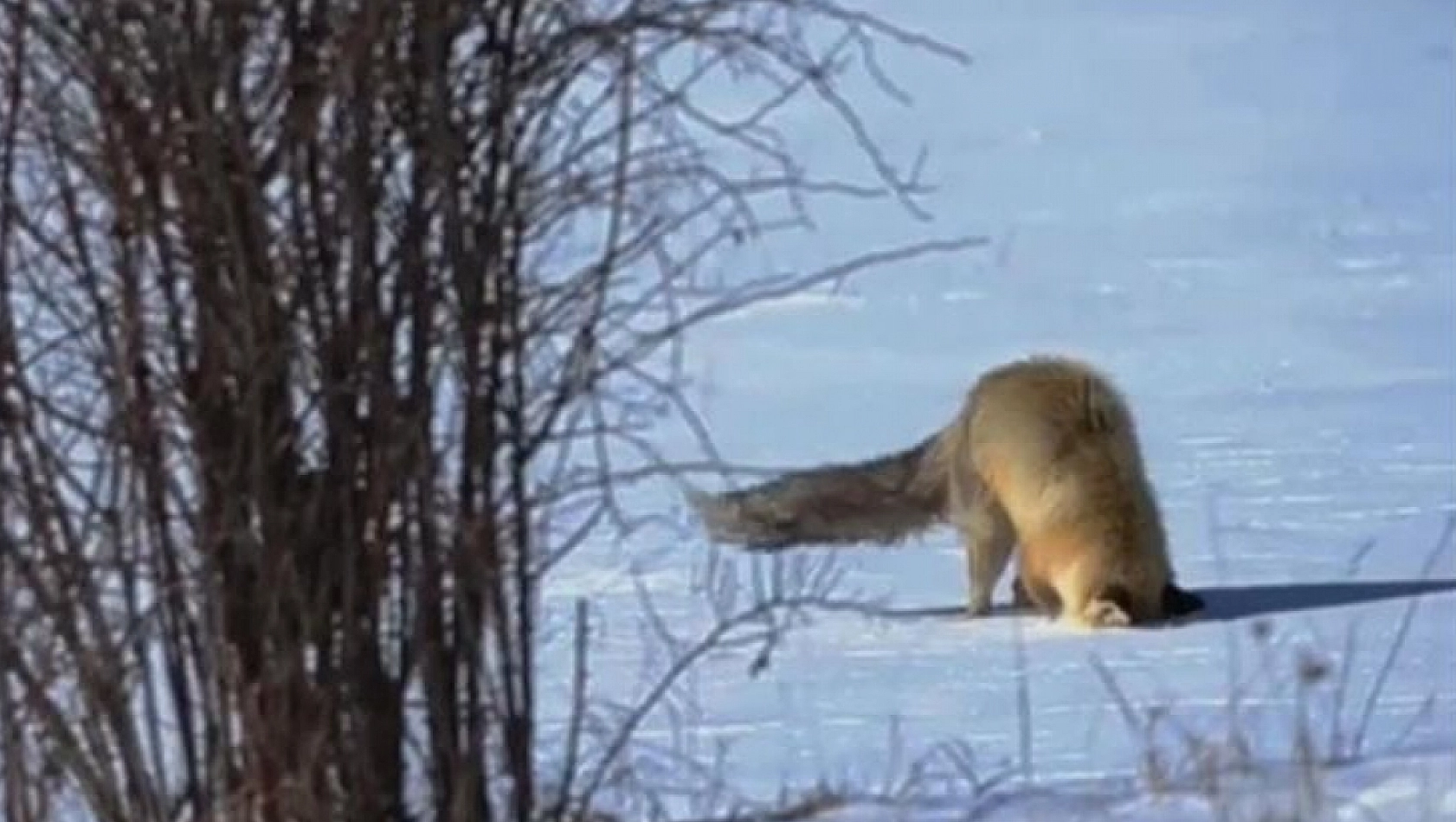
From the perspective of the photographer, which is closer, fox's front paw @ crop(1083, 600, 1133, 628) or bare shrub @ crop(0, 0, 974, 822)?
bare shrub @ crop(0, 0, 974, 822)

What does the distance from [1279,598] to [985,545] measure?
93cm


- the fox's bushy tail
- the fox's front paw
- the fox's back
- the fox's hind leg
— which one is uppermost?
the fox's back

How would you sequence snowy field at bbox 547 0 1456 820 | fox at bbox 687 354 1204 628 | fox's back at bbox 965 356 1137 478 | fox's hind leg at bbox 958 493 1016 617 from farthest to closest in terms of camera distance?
fox's back at bbox 965 356 1137 478
fox's hind leg at bbox 958 493 1016 617
fox at bbox 687 354 1204 628
snowy field at bbox 547 0 1456 820

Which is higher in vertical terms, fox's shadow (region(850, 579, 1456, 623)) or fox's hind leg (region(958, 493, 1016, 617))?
fox's hind leg (region(958, 493, 1016, 617))

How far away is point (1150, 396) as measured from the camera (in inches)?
527

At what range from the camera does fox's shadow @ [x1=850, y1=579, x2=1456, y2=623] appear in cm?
998

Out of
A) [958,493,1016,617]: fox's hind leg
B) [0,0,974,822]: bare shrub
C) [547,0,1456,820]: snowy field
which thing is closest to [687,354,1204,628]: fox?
[958,493,1016,617]: fox's hind leg

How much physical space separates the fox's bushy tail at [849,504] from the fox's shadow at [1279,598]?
46 cm

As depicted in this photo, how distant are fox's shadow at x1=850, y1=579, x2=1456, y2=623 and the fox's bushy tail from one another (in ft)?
1.52

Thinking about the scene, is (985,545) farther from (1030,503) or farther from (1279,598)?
(1279,598)

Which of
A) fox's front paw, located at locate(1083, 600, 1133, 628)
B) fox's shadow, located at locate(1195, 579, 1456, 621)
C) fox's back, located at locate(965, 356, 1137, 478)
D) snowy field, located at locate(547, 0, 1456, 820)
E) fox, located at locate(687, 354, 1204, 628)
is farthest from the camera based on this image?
fox's back, located at locate(965, 356, 1137, 478)

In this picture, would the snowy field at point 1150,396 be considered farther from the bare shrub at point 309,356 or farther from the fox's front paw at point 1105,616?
the bare shrub at point 309,356

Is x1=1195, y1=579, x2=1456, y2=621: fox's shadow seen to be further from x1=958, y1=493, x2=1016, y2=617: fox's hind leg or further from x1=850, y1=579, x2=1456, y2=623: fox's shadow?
x1=958, y1=493, x2=1016, y2=617: fox's hind leg

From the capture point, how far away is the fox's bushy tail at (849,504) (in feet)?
35.8
